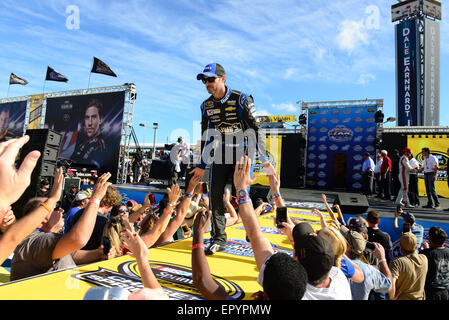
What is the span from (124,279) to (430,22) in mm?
41227

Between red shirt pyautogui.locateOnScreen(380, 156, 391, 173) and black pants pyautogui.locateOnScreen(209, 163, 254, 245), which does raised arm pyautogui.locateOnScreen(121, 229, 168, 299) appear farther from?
red shirt pyautogui.locateOnScreen(380, 156, 391, 173)

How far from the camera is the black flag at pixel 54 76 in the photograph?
1850 cm

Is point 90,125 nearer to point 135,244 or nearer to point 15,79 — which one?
point 15,79

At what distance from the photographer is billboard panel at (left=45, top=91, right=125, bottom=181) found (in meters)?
16.1

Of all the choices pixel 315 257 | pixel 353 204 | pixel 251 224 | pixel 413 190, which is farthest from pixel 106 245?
pixel 413 190

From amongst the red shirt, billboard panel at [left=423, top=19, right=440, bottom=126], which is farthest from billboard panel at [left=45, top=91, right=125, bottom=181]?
billboard panel at [left=423, top=19, right=440, bottom=126]

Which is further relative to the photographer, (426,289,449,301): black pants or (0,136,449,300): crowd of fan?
(426,289,449,301): black pants

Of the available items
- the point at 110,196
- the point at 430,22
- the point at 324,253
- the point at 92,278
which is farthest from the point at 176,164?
the point at 430,22

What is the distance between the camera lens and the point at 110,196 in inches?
141

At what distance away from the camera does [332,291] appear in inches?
60.3

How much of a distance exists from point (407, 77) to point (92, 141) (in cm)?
3161

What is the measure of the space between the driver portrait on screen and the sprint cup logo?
49.9 ft

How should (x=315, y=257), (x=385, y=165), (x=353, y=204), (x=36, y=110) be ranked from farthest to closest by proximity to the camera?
(x=36, y=110), (x=385, y=165), (x=353, y=204), (x=315, y=257)

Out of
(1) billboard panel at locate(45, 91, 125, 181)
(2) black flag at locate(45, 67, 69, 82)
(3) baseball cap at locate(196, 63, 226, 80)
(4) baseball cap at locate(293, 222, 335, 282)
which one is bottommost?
(4) baseball cap at locate(293, 222, 335, 282)
